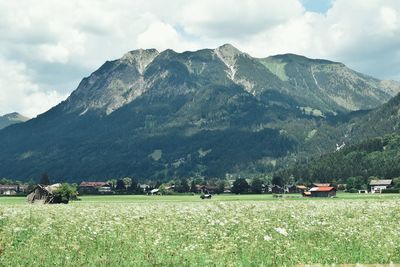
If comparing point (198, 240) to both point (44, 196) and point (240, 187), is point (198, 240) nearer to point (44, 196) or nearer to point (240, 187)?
point (44, 196)

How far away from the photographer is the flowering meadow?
1648 cm

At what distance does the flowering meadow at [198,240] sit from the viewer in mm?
16484

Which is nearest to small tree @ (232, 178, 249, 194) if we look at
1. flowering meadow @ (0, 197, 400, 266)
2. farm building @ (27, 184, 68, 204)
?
farm building @ (27, 184, 68, 204)

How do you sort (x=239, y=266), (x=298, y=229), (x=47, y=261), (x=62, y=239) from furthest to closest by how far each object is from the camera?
(x=298, y=229)
(x=62, y=239)
(x=47, y=261)
(x=239, y=266)

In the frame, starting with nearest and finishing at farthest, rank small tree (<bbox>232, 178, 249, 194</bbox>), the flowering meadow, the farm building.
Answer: the flowering meadow
the farm building
small tree (<bbox>232, 178, 249, 194</bbox>)

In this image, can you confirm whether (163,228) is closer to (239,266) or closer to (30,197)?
(239,266)

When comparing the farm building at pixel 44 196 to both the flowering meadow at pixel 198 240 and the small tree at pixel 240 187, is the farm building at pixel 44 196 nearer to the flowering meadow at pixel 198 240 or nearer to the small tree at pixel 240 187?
the flowering meadow at pixel 198 240

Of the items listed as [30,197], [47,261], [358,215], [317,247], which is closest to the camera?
[47,261]

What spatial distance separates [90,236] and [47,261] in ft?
13.0

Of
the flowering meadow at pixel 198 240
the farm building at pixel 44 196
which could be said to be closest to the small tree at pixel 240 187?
the farm building at pixel 44 196

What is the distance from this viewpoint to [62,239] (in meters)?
19.9

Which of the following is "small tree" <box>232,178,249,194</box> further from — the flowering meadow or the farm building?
the flowering meadow

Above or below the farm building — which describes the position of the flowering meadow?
below

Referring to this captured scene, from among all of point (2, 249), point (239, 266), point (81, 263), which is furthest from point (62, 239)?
point (239, 266)
